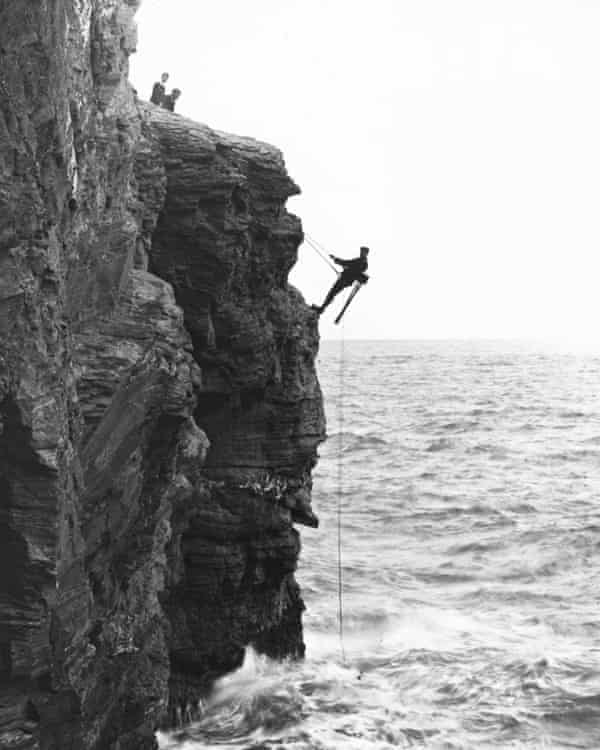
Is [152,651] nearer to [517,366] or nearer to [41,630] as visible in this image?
[41,630]

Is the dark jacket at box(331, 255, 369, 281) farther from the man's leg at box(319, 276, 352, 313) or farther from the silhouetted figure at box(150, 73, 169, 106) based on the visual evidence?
the silhouetted figure at box(150, 73, 169, 106)

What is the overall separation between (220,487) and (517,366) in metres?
104

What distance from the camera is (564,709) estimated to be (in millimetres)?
22672

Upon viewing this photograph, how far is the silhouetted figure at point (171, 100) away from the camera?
2247cm

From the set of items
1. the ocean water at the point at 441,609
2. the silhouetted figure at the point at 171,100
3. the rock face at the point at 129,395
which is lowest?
the ocean water at the point at 441,609

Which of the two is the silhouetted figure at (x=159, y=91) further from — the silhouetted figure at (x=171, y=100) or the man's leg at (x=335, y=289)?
the man's leg at (x=335, y=289)

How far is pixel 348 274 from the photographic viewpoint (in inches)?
1033

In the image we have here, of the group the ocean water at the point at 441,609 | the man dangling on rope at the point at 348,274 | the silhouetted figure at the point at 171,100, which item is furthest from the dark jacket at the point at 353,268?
the ocean water at the point at 441,609

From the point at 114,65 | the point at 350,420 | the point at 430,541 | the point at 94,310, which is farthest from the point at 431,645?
the point at 350,420

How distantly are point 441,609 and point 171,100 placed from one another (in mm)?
14574

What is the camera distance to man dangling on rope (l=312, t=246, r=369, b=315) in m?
26.0

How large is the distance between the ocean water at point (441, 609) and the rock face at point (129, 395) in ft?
5.86

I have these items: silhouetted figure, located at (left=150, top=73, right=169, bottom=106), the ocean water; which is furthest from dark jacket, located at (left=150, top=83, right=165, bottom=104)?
the ocean water

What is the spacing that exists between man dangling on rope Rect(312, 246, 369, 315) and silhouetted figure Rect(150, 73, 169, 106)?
17.9 ft
